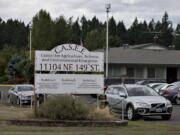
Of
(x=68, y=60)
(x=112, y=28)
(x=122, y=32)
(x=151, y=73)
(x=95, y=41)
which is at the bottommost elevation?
(x=151, y=73)

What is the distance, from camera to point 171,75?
205 feet

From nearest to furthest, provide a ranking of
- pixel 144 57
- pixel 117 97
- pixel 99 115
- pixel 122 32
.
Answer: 1. pixel 99 115
2. pixel 117 97
3. pixel 144 57
4. pixel 122 32

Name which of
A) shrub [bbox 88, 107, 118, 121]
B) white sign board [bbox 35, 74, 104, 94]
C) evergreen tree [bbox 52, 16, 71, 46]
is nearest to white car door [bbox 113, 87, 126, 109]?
white sign board [bbox 35, 74, 104, 94]

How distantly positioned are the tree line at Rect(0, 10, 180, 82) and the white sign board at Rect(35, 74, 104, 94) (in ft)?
142

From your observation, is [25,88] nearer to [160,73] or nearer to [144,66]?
[144,66]

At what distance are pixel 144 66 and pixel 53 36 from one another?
39.4 metres

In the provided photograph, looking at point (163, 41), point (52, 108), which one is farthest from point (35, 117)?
point (163, 41)

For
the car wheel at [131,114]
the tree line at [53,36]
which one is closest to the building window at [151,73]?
the tree line at [53,36]

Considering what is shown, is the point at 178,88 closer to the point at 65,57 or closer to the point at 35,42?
the point at 65,57

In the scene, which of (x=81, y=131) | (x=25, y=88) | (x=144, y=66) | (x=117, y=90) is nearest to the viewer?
(x=81, y=131)

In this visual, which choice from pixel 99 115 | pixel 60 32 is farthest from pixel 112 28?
pixel 99 115

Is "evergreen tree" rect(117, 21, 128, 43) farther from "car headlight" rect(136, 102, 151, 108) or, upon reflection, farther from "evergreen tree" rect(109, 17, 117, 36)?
"car headlight" rect(136, 102, 151, 108)

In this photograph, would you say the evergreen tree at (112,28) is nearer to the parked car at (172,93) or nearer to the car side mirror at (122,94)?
the parked car at (172,93)

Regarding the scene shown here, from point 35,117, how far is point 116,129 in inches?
114
